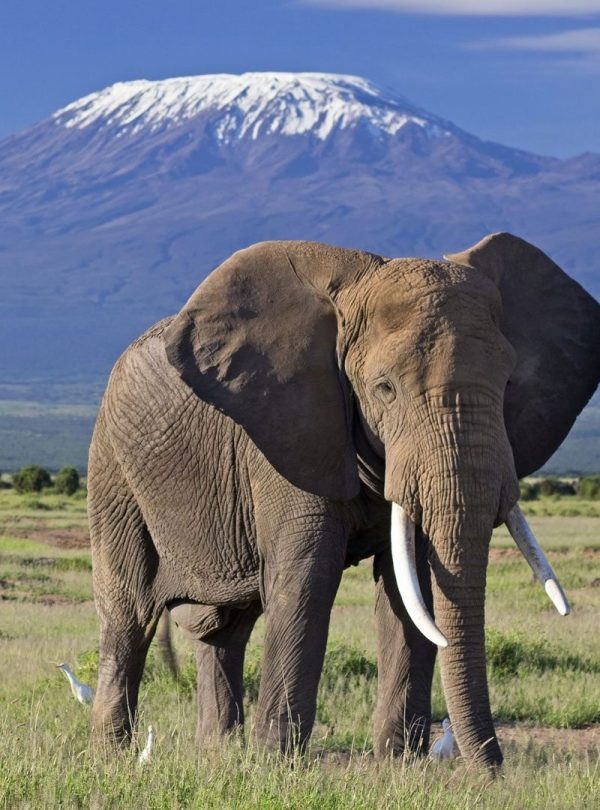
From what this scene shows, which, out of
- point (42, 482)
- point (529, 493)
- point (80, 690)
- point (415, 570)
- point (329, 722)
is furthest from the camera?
point (529, 493)

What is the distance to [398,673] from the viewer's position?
811 cm

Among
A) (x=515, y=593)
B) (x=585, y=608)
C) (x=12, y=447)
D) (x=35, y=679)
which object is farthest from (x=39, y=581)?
(x=12, y=447)

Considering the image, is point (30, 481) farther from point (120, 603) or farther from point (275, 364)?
point (275, 364)

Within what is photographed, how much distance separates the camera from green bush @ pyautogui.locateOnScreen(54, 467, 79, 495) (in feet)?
167

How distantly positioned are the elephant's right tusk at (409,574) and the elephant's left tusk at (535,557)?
1.34 ft

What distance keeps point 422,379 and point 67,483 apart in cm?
4485

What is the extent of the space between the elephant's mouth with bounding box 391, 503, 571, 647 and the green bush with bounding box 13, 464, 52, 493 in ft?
150

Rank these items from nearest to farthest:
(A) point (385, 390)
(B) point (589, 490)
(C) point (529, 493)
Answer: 1. (A) point (385, 390)
2. (C) point (529, 493)
3. (B) point (589, 490)

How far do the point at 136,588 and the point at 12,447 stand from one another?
164 m

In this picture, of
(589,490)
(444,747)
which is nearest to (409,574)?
(444,747)

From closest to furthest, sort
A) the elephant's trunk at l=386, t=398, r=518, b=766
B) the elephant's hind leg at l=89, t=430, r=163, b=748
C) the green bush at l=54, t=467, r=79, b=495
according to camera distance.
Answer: the elephant's trunk at l=386, t=398, r=518, b=766 → the elephant's hind leg at l=89, t=430, r=163, b=748 → the green bush at l=54, t=467, r=79, b=495

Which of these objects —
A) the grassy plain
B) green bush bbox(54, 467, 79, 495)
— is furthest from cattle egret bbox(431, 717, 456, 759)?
A: green bush bbox(54, 467, 79, 495)

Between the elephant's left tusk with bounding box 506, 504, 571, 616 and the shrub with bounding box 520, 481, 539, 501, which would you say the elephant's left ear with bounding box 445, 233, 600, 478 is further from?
the shrub with bounding box 520, 481, 539, 501

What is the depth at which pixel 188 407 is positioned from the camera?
847cm
